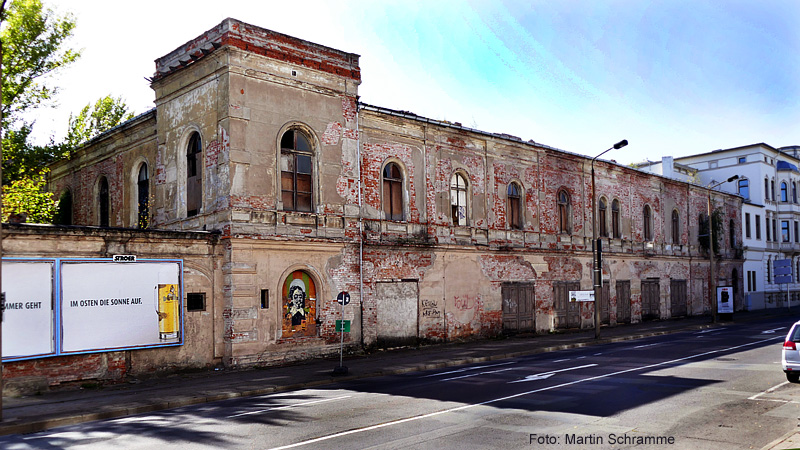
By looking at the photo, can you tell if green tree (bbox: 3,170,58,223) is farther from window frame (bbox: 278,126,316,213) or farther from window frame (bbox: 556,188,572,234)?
window frame (bbox: 556,188,572,234)

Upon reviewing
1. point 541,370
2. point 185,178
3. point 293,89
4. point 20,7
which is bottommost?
point 541,370

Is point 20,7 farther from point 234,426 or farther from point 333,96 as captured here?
point 234,426

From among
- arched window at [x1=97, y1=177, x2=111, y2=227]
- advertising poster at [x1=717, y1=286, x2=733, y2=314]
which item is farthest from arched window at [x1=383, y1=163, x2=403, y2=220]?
advertising poster at [x1=717, y1=286, x2=733, y2=314]

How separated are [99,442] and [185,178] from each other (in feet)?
41.9

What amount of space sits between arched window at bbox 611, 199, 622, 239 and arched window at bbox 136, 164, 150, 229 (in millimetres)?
25629

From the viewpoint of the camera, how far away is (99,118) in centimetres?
4403

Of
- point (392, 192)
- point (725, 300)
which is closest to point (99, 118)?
point (392, 192)

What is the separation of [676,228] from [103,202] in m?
35.8

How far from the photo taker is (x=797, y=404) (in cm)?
1159

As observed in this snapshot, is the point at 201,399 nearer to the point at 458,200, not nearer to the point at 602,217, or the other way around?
the point at 458,200

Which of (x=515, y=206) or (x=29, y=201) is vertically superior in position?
(x=29, y=201)

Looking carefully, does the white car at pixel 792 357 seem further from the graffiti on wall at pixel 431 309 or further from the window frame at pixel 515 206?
the window frame at pixel 515 206

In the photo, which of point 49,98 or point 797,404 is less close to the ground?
point 49,98

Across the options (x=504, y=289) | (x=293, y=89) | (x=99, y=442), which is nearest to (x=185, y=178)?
(x=293, y=89)
